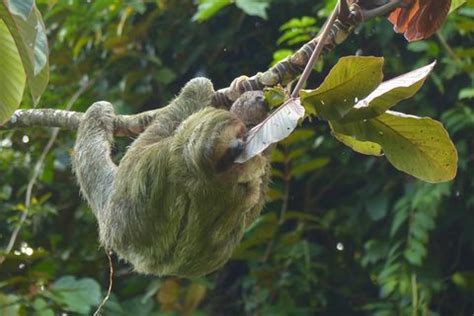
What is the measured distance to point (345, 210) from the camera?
6801 mm

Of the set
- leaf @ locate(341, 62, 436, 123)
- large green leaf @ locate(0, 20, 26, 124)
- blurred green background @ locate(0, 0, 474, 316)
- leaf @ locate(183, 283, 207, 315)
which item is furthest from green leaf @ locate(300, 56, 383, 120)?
leaf @ locate(183, 283, 207, 315)

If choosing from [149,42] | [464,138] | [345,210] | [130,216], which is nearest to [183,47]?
[149,42]

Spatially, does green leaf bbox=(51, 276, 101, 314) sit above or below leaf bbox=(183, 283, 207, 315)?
above

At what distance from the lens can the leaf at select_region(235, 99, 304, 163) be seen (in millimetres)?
2773

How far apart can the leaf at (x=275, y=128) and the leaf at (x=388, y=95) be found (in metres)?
0.19

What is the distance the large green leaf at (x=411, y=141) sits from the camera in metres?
3.03

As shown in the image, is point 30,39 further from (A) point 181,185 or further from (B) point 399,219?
(B) point 399,219

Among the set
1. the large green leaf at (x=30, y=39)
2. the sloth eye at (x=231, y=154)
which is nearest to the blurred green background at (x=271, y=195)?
the sloth eye at (x=231, y=154)

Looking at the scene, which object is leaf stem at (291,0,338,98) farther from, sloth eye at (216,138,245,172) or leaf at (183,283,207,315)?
leaf at (183,283,207,315)

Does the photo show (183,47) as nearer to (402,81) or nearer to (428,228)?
(428,228)

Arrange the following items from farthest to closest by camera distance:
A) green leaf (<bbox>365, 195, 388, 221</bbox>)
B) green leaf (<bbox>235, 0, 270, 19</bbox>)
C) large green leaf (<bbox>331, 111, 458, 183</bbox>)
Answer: green leaf (<bbox>365, 195, 388, 221</bbox>)
green leaf (<bbox>235, 0, 270, 19</bbox>)
large green leaf (<bbox>331, 111, 458, 183</bbox>)

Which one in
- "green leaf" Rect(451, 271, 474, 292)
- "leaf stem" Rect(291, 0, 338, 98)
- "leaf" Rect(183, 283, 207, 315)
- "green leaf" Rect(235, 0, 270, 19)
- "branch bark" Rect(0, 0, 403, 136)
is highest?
"leaf stem" Rect(291, 0, 338, 98)

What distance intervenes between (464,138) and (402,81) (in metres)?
3.64

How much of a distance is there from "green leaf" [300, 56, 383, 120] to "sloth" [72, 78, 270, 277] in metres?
0.37
